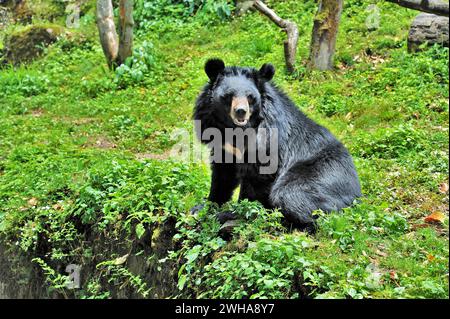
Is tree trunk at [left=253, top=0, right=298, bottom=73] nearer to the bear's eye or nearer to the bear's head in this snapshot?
the bear's head

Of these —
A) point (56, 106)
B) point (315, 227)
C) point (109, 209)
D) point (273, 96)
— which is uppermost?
point (273, 96)

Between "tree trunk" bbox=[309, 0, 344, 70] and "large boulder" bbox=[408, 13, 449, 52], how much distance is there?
1.09 m

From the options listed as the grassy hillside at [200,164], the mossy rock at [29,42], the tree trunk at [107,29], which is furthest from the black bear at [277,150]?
the mossy rock at [29,42]

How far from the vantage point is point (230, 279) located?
4430mm

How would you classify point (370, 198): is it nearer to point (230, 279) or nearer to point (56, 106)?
point (230, 279)

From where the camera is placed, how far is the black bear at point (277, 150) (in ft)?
17.5

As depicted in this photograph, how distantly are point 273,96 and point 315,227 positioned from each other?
119 centimetres

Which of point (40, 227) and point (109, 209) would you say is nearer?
point (109, 209)

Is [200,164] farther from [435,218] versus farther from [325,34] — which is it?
[325,34]

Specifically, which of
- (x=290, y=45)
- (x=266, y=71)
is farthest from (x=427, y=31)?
(x=266, y=71)

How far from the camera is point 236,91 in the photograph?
5430 millimetres

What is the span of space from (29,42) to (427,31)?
764 centimetres

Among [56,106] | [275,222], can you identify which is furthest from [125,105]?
[275,222]
